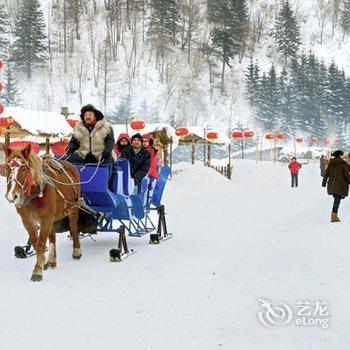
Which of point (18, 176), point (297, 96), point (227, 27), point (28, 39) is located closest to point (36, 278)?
point (18, 176)

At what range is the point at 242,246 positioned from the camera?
891 cm

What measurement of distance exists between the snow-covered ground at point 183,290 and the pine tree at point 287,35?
68.6 metres

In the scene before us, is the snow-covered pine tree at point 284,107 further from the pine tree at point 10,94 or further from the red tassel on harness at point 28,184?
the red tassel on harness at point 28,184

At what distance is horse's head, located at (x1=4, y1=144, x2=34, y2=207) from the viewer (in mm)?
5828

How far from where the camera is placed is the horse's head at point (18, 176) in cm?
583

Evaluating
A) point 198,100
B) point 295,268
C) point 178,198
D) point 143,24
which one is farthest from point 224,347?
point 143,24

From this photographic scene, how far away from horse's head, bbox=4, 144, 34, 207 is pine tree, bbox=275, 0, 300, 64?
7411cm

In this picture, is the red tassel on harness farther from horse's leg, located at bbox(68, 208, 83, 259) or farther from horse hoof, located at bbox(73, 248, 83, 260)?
horse hoof, located at bbox(73, 248, 83, 260)

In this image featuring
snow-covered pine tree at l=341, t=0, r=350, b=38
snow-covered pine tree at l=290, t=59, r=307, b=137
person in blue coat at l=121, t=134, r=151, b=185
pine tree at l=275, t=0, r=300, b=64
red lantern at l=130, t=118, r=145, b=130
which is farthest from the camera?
snow-covered pine tree at l=341, t=0, r=350, b=38

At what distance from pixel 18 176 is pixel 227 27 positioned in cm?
7135

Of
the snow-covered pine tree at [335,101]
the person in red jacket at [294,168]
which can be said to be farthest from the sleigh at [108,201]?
the snow-covered pine tree at [335,101]

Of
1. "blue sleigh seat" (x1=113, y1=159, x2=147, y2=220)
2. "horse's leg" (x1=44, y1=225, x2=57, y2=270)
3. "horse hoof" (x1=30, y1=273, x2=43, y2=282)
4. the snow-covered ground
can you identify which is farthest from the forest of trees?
"horse hoof" (x1=30, y1=273, x2=43, y2=282)

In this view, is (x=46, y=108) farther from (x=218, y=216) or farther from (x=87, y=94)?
(x=218, y=216)

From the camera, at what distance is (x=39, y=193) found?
626cm
